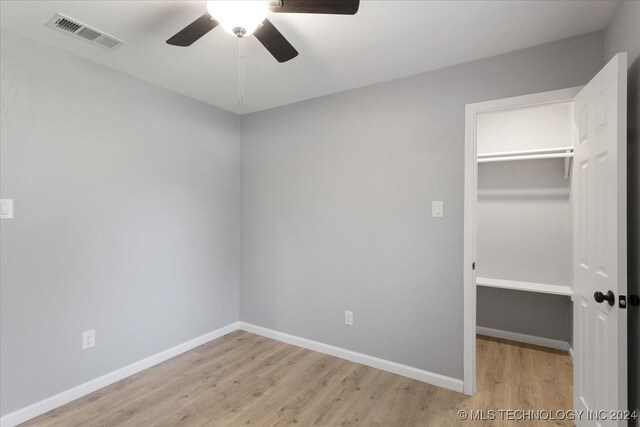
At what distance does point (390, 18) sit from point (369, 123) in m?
1.06

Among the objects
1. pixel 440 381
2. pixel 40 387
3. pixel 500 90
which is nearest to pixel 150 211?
pixel 40 387

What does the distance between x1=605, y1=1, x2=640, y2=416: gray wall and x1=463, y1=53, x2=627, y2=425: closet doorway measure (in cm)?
12

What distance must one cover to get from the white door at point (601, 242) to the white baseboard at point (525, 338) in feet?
4.37

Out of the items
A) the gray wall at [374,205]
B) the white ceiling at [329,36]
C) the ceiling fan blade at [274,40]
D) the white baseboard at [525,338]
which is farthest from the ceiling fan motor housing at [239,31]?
the white baseboard at [525,338]

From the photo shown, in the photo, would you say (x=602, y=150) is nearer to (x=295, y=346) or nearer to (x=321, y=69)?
(x=321, y=69)

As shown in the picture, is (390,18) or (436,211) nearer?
(390,18)

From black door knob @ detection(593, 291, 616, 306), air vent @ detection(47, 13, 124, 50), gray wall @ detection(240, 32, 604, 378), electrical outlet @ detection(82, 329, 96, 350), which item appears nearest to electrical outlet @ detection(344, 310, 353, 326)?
gray wall @ detection(240, 32, 604, 378)

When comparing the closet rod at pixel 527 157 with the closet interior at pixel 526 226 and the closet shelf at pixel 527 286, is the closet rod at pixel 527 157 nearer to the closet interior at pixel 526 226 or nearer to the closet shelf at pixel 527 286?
the closet interior at pixel 526 226

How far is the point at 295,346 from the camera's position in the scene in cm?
327

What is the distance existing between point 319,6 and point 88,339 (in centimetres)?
280

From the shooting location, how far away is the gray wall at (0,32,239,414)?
2.07 m

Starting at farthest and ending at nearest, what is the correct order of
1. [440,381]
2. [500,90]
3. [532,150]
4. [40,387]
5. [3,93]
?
[532,150]
[440,381]
[500,90]
[40,387]
[3,93]

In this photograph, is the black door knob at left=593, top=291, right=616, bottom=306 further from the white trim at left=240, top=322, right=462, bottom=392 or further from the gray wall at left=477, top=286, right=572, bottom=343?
the gray wall at left=477, top=286, right=572, bottom=343

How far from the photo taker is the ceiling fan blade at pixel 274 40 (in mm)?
1533
